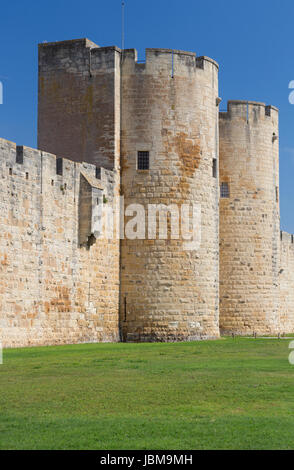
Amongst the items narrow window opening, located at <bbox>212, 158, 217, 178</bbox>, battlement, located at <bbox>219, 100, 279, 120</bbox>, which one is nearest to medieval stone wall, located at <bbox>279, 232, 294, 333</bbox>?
battlement, located at <bbox>219, 100, 279, 120</bbox>

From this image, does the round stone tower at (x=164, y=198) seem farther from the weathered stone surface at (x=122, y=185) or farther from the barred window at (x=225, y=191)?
the barred window at (x=225, y=191)

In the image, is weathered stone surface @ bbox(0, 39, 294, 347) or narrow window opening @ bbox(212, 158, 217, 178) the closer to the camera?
weathered stone surface @ bbox(0, 39, 294, 347)

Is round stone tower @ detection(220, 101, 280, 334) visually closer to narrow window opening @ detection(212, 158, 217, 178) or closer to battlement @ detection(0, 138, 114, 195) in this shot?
narrow window opening @ detection(212, 158, 217, 178)

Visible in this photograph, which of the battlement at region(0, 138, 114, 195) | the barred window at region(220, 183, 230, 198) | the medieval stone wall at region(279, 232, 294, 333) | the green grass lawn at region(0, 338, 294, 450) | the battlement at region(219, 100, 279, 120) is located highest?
the battlement at region(219, 100, 279, 120)

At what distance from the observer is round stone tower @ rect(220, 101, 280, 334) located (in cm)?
2953

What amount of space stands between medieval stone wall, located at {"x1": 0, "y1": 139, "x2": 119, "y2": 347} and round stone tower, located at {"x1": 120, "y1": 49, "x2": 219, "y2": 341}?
767 mm

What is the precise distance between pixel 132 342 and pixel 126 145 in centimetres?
617

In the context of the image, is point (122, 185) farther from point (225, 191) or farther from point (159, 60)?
point (225, 191)

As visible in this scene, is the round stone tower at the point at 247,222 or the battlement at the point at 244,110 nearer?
the round stone tower at the point at 247,222

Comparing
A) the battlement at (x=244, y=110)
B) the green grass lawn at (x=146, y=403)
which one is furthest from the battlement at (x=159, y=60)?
the green grass lawn at (x=146, y=403)

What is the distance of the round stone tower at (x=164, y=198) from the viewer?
2320 cm

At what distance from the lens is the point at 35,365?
1348 centimetres

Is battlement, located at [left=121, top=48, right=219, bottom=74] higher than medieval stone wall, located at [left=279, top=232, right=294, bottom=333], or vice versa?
battlement, located at [left=121, top=48, right=219, bottom=74]

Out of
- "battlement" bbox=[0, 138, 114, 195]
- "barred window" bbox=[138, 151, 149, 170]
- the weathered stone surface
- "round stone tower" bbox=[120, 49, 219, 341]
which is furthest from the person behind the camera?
"barred window" bbox=[138, 151, 149, 170]
